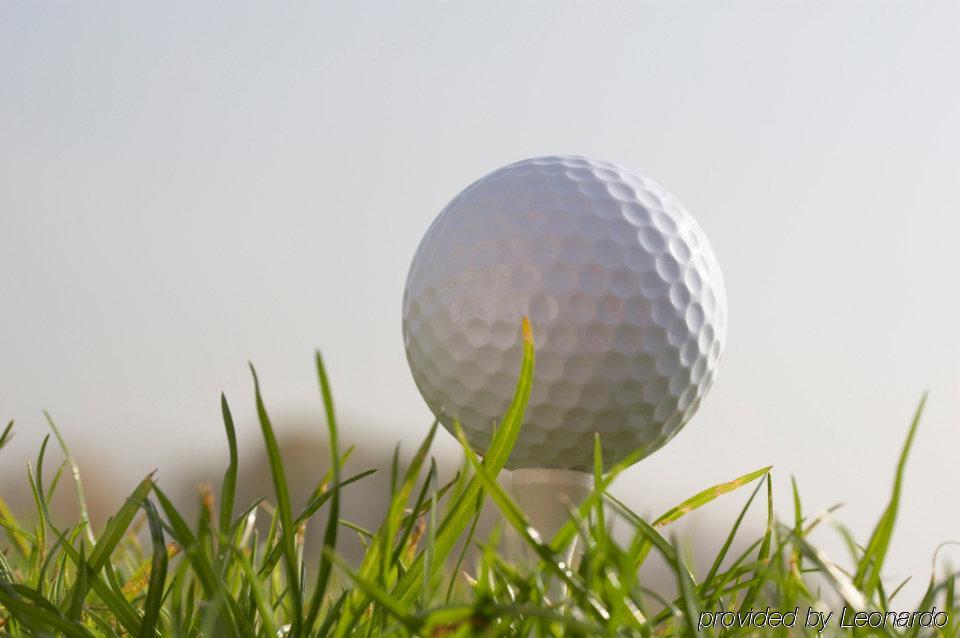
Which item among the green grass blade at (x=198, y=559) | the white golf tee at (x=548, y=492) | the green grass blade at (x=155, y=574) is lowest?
the white golf tee at (x=548, y=492)

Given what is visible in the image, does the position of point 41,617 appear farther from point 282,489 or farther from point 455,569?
point 455,569

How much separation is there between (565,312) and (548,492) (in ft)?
1.35

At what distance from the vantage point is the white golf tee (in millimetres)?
2049

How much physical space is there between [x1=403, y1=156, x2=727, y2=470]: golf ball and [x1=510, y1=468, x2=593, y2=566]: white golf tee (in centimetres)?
2

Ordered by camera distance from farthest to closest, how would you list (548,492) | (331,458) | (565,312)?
(548,492) < (565,312) < (331,458)

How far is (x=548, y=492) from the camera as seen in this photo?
2.10 m

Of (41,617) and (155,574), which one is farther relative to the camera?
(155,574)

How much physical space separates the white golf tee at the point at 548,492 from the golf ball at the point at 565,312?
0.9 inches

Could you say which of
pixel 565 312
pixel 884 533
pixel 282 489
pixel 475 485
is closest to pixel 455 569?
pixel 475 485

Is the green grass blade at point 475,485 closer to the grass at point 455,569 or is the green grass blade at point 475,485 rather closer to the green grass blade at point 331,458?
the grass at point 455,569

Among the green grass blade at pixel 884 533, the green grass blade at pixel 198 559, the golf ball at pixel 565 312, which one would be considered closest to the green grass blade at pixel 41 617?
the green grass blade at pixel 198 559

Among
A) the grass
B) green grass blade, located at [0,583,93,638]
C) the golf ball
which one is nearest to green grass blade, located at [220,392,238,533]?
the grass

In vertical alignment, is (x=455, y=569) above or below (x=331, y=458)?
below

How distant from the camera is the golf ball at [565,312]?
199 centimetres
